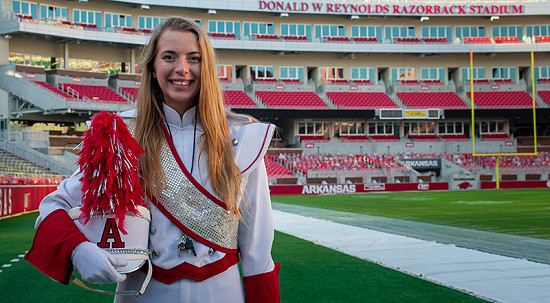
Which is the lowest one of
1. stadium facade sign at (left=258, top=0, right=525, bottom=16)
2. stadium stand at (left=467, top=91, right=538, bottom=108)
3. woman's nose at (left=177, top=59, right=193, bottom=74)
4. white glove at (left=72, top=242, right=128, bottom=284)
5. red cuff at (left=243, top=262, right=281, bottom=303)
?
red cuff at (left=243, top=262, right=281, bottom=303)

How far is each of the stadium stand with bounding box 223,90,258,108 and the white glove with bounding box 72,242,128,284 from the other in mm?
38476

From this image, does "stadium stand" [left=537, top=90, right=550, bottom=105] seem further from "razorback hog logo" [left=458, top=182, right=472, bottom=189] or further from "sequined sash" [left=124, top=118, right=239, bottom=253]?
"sequined sash" [left=124, top=118, right=239, bottom=253]

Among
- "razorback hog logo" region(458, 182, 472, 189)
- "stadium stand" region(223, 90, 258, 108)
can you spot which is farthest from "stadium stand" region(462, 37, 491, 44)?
"stadium stand" region(223, 90, 258, 108)

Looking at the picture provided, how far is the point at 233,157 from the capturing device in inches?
80.7

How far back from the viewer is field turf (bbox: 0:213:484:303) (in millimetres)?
5227

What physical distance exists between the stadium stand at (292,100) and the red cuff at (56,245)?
133ft

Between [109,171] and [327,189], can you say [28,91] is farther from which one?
[109,171]

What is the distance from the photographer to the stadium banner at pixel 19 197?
14881 millimetres

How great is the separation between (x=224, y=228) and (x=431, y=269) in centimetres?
500

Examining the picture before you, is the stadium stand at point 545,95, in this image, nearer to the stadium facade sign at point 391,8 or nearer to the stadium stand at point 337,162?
the stadium facade sign at point 391,8

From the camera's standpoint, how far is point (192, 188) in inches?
77.1

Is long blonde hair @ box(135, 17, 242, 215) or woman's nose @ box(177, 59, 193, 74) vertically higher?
woman's nose @ box(177, 59, 193, 74)

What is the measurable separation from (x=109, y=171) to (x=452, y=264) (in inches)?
229

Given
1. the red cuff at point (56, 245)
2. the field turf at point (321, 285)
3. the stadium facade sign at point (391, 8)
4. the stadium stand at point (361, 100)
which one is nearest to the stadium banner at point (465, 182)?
the stadium stand at point (361, 100)
